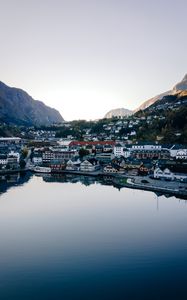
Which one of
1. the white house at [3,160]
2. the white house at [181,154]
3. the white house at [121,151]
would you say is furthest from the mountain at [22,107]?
the white house at [181,154]

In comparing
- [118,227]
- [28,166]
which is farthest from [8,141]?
[118,227]

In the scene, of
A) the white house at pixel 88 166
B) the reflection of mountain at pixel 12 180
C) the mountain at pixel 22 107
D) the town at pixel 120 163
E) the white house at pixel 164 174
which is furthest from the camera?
the mountain at pixel 22 107

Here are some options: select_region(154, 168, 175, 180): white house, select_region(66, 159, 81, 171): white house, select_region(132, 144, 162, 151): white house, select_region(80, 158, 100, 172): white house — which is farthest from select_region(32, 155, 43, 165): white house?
select_region(154, 168, 175, 180): white house

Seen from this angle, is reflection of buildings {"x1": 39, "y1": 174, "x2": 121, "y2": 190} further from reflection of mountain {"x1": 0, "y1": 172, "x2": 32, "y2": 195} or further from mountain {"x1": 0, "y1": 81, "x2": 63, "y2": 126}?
mountain {"x1": 0, "y1": 81, "x2": 63, "y2": 126}

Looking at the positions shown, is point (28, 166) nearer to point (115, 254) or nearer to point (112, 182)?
point (112, 182)

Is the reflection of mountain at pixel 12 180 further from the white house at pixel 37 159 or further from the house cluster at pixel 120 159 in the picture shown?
the white house at pixel 37 159

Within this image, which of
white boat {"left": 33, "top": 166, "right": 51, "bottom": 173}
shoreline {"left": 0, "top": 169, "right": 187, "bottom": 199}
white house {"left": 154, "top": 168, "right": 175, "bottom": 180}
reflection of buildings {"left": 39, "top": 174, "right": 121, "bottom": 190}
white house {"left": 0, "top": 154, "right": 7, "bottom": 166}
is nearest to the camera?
shoreline {"left": 0, "top": 169, "right": 187, "bottom": 199}

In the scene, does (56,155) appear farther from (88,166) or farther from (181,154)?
(181,154)
